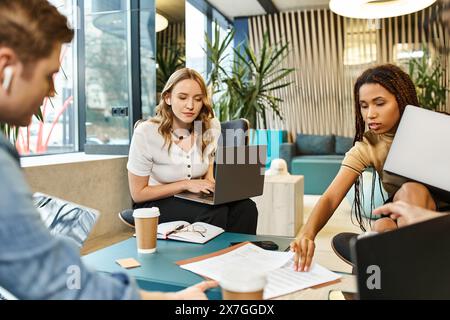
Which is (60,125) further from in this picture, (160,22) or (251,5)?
(251,5)

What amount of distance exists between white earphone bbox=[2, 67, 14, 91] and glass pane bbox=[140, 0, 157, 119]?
10.4 feet

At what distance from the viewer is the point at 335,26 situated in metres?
6.93

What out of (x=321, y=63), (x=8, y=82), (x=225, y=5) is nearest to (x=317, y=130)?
(x=321, y=63)

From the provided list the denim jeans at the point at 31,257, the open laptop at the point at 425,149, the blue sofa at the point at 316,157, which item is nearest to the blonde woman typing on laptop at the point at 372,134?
the open laptop at the point at 425,149

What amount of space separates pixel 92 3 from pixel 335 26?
15.3ft

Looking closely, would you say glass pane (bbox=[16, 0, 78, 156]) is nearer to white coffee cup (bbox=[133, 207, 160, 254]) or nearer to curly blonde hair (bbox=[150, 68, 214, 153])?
curly blonde hair (bbox=[150, 68, 214, 153])

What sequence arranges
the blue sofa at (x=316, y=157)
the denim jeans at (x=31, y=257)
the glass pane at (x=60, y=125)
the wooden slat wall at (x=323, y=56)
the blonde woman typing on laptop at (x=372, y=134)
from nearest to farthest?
the denim jeans at (x=31, y=257), the blonde woman typing on laptop at (x=372, y=134), the glass pane at (x=60, y=125), the blue sofa at (x=316, y=157), the wooden slat wall at (x=323, y=56)

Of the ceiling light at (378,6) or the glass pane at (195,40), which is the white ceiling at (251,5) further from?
the ceiling light at (378,6)

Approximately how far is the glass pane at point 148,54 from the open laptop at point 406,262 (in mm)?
3259

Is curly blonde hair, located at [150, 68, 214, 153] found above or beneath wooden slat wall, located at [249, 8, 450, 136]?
beneath

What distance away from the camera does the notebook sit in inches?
57.1

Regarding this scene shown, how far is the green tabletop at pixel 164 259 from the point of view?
105 cm

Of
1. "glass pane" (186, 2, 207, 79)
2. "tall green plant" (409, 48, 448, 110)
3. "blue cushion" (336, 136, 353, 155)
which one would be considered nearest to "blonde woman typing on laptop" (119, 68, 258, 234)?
"glass pane" (186, 2, 207, 79)
